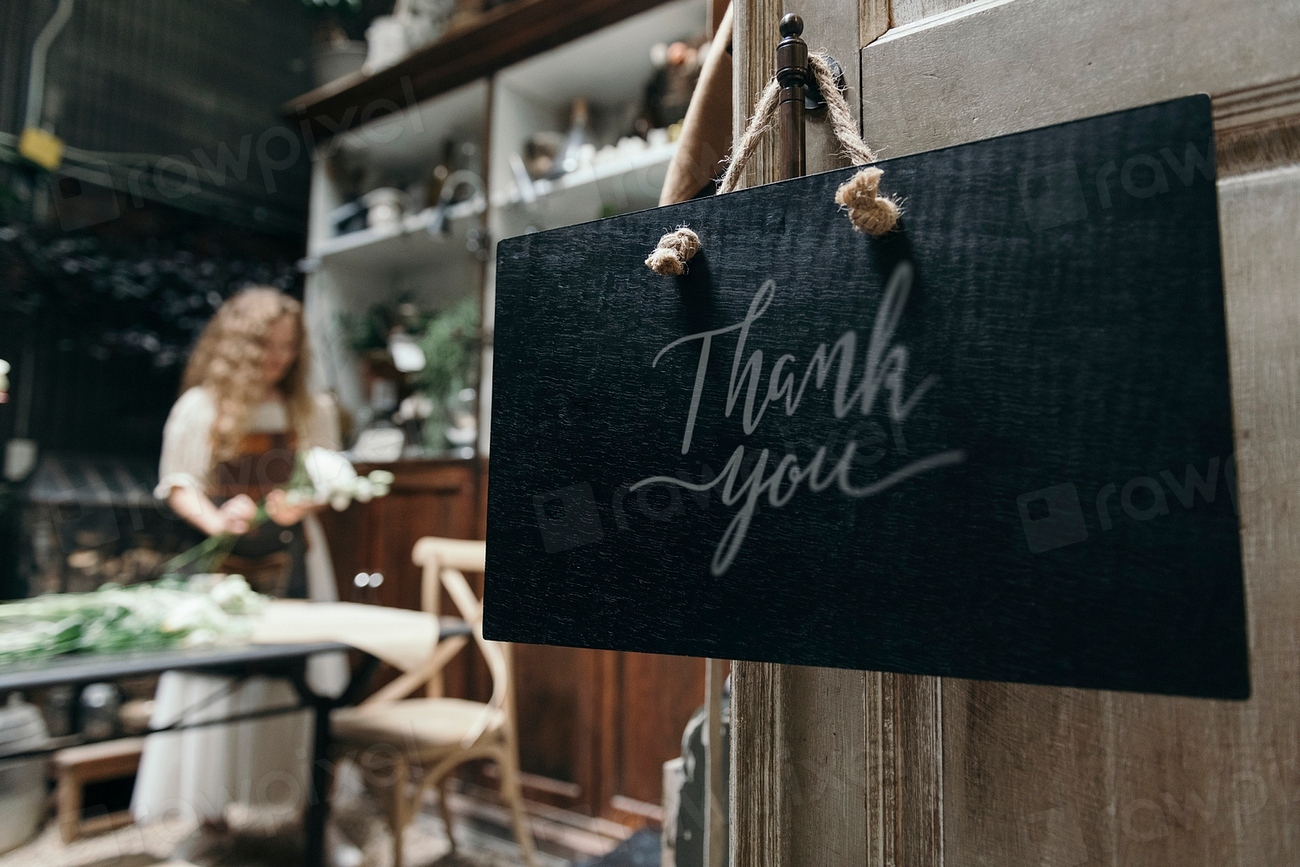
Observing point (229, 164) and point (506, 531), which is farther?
point (229, 164)

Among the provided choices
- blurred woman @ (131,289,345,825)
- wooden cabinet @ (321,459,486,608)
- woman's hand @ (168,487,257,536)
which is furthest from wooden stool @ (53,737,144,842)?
wooden cabinet @ (321,459,486,608)

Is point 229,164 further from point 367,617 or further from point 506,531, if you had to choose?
point 506,531

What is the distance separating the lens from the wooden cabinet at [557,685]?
7.44ft

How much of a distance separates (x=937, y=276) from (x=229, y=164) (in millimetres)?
3800

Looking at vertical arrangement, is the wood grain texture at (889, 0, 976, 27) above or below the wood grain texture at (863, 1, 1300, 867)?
above

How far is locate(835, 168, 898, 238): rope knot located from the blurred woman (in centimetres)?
179

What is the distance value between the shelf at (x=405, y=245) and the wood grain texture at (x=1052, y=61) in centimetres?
249

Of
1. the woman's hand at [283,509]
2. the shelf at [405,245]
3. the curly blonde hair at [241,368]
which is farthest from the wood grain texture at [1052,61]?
the curly blonde hair at [241,368]

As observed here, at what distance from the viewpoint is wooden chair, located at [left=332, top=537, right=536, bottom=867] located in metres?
2.03

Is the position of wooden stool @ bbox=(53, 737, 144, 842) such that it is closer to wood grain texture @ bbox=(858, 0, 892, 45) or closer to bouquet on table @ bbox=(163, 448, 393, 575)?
bouquet on table @ bbox=(163, 448, 393, 575)

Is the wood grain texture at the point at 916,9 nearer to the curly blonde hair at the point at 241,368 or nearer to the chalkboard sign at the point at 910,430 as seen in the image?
the chalkboard sign at the point at 910,430

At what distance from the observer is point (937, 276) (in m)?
0.38

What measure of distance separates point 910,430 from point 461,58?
9.73 feet

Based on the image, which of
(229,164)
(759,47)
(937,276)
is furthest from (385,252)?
(937,276)
